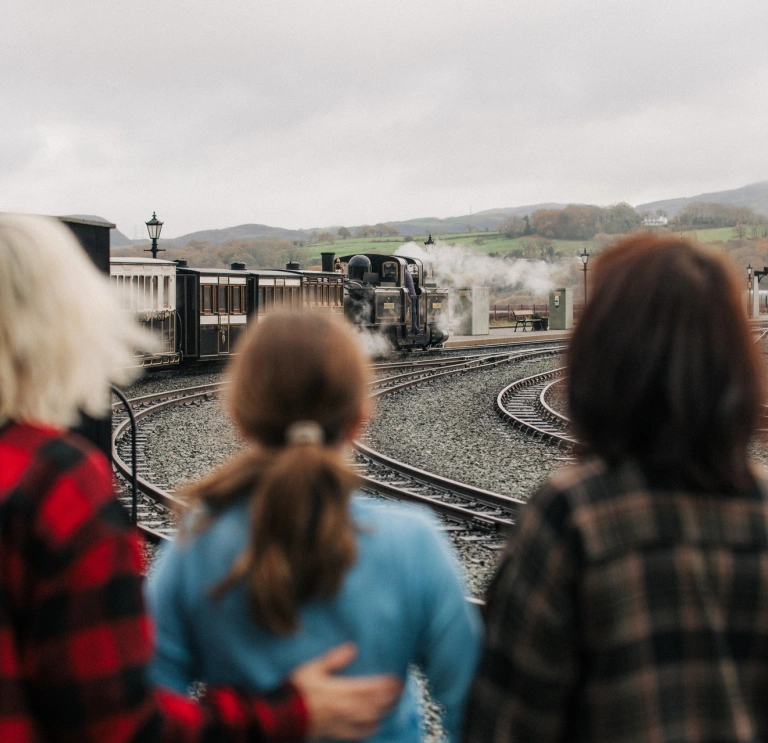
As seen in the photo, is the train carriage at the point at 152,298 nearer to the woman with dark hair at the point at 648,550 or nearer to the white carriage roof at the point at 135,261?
the white carriage roof at the point at 135,261

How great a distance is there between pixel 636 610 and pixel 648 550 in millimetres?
95

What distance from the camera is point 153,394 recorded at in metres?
16.1

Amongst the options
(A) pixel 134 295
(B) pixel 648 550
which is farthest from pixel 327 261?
(B) pixel 648 550

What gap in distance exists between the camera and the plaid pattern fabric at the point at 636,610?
4.75 feet

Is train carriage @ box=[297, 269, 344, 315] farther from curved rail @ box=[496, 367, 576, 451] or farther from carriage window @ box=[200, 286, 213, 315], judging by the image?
curved rail @ box=[496, 367, 576, 451]

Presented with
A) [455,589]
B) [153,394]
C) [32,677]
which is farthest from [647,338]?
[153,394]

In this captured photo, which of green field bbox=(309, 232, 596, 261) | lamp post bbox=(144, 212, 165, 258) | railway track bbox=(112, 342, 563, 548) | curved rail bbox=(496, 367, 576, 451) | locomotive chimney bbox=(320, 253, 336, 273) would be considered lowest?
curved rail bbox=(496, 367, 576, 451)

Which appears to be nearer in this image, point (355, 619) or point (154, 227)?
point (355, 619)

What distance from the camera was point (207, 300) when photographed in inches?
855

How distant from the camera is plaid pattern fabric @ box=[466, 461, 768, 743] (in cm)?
A: 145

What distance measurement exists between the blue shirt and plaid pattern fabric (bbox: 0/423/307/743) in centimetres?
24

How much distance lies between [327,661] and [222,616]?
7.8 inches

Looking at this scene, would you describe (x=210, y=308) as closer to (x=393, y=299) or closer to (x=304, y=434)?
(x=393, y=299)

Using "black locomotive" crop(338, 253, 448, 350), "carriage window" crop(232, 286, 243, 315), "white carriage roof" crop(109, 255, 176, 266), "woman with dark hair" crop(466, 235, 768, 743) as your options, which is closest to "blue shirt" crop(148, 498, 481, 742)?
"woman with dark hair" crop(466, 235, 768, 743)
